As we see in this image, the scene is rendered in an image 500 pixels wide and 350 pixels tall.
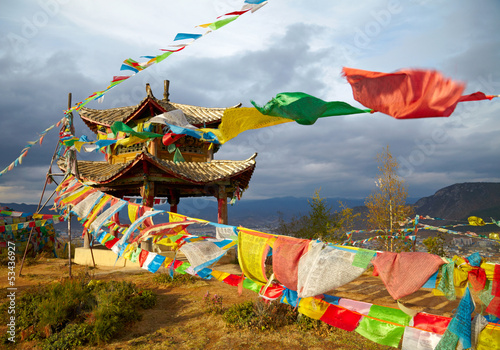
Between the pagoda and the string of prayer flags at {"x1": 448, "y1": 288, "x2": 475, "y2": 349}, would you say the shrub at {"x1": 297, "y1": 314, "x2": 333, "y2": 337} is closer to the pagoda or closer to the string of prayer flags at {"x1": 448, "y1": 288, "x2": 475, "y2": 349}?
the string of prayer flags at {"x1": 448, "y1": 288, "x2": 475, "y2": 349}

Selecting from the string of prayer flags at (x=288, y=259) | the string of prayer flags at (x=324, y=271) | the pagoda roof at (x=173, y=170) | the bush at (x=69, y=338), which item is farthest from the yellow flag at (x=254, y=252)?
the pagoda roof at (x=173, y=170)

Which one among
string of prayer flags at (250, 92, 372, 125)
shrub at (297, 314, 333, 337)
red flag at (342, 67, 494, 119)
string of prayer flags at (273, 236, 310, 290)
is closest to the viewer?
red flag at (342, 67, 494, 119)

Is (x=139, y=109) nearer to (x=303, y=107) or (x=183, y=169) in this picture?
(x=183, y=169)

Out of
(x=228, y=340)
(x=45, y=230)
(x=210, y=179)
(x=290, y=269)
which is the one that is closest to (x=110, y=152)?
(x=210, y=179)

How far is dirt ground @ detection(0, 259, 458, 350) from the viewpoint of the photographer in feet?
21.7

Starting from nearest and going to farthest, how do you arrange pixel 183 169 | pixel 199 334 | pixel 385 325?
pixel 385 325 → pixel 199 334 → pixel 183 169

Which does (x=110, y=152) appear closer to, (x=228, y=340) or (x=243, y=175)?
(x=243, y=175)

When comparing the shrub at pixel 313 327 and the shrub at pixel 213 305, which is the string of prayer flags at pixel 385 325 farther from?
the shrub at pixel 213 305

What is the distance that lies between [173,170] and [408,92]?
11.9 m

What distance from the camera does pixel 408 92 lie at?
2.48m

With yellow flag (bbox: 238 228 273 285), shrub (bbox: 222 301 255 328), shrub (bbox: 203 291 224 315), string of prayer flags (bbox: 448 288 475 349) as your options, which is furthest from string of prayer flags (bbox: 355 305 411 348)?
shrub (bbox: 203 291 224 315)

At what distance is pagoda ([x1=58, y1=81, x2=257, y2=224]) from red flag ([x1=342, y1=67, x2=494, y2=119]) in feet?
37.6

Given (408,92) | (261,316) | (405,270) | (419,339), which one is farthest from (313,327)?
(408,92)

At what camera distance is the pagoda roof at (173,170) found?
13320 millimetres
